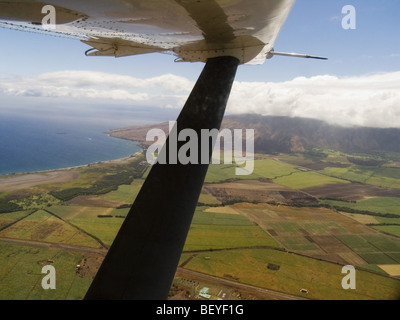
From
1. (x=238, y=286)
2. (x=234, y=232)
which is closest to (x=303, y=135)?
(x=234, y=232)

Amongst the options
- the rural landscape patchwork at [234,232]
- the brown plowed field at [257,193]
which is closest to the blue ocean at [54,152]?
the rural landscape patchwork at [234,232]

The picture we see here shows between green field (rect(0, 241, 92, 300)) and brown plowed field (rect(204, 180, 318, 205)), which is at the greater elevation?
brown plowed field (rect(204, 180, 318, 205))

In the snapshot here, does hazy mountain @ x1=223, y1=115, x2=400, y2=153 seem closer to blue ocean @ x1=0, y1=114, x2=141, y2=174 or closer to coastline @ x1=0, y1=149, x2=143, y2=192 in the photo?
blue ocean @ x1=0, y1=114, x2=141, y2=174

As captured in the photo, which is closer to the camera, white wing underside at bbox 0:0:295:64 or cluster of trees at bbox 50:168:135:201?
white wing underside at bbox 0:0:295:64

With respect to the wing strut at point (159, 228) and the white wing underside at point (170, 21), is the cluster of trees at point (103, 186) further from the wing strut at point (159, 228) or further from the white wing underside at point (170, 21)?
the wing strut at point (159, 228)

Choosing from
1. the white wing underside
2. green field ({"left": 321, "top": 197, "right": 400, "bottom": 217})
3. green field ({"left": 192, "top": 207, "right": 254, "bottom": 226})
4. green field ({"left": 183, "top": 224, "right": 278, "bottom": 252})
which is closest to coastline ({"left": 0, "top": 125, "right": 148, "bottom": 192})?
green field ({"left": 192, "top": 207, "right": 254, "bottom": 226})

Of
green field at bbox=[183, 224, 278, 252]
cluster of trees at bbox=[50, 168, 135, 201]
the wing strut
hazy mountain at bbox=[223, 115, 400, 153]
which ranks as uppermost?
hazy mountain at bbox=[223, 115, 400, 153]

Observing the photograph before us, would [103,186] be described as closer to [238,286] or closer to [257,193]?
[257,193]

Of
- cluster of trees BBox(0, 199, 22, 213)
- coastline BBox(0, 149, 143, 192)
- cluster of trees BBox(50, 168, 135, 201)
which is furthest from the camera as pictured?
coastline BBox(0, 149, 143, 192)
